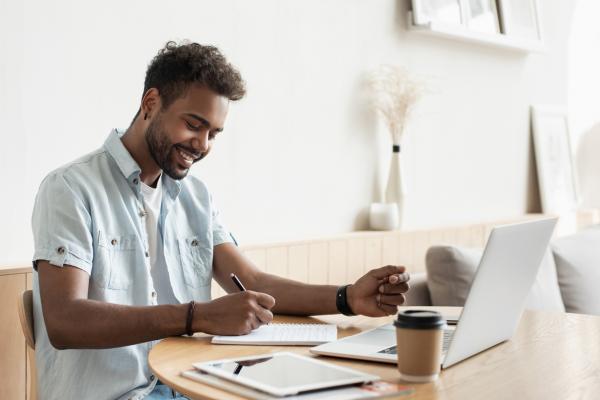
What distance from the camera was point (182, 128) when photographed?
183cm

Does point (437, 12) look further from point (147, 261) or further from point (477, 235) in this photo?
point (147, 261)

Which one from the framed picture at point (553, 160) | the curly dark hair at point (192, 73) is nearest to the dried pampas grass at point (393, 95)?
the framed picture at point (553, 160)

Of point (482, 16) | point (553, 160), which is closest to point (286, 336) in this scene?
point (482, 16)

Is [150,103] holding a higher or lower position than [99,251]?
higher

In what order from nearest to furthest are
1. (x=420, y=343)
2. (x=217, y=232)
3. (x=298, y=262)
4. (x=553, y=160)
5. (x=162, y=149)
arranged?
1. (x=420, y=343)
2. (x=162, y=149)
3. (x=217, y=232)
4. (x=298, y=262)
5. (x=553, y=160)

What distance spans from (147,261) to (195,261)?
0.20 m

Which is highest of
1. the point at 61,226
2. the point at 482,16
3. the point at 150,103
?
the point at 482,16

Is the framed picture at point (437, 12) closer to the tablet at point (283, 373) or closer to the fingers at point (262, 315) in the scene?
the fingers at point (262, 315)

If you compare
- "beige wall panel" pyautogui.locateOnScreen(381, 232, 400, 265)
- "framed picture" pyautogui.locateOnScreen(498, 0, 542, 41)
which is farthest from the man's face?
"framed picture" pyautogui.locateOnScreen(498, 0, 542, 41)

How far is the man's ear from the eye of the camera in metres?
1.85

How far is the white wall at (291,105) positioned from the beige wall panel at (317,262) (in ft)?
0.39

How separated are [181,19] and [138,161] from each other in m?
0.86

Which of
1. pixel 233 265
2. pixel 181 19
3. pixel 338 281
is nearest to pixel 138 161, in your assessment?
pixel 233 265

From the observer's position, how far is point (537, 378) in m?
1.29
